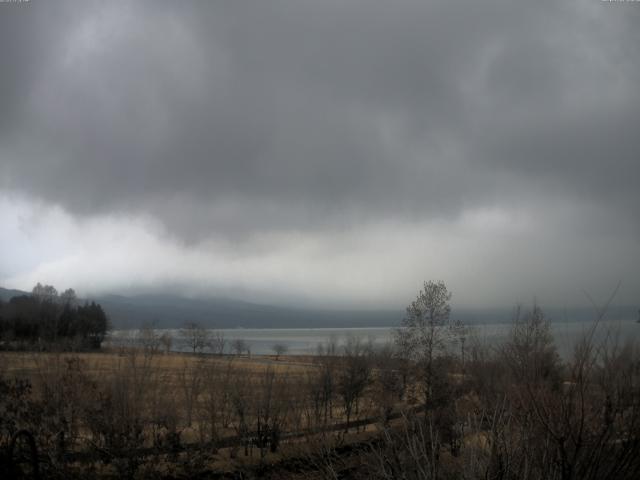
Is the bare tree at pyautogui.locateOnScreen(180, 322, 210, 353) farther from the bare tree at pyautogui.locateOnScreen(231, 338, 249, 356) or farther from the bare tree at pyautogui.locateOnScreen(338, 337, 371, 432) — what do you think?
the bare tree at pyautogui.locateOnScreen(338, 337, 371, 432)

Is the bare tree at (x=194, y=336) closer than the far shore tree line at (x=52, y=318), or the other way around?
the far shore tree line at (x=52, y=318)

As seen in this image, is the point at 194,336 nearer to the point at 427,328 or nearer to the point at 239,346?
the point at 239,346

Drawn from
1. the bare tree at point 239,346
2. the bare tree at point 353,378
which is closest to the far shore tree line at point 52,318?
the bare tree at point 239,346

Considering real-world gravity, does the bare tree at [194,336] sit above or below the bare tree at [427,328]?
below

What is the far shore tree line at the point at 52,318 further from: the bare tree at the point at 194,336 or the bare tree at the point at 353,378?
the bare tree at the point at 353,378

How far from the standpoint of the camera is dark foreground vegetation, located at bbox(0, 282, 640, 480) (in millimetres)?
7473

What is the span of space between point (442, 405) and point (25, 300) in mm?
102450

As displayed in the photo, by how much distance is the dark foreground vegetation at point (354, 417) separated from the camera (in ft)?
24.5

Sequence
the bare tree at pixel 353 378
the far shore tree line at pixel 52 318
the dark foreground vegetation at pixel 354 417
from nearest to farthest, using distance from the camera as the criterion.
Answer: the dark foreground vegetation at pixel 354 417 < the bare tree at pixel 353 378 < the far shore tree line at pixel 52 318

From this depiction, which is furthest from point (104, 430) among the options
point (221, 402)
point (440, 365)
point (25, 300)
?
point (25, 300)

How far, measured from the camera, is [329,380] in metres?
38.3

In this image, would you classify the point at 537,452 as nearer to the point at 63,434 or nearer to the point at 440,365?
the point at 63,434

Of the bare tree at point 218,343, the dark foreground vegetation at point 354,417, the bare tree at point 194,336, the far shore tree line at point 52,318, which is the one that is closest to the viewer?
the dark foreground vegetation at point 354,417

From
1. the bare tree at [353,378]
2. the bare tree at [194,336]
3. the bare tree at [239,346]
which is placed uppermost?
the bare tree at [353,378]
